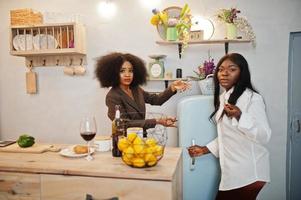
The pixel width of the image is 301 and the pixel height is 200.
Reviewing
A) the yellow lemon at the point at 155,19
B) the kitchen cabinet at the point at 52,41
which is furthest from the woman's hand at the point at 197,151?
the kitchen cabinet at the point at 52,41

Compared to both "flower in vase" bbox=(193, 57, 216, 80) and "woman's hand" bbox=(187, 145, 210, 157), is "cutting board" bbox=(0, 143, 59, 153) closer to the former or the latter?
"woman's hand" bbox=(187, 145, 210, 157)

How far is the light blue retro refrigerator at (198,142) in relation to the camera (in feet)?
8.29

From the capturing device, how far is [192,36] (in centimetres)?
288

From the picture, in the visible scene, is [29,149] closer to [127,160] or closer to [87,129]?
[87,129]

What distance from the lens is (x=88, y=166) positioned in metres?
1.60

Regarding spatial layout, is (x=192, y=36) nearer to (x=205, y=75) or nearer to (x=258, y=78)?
(x=205, y=75)

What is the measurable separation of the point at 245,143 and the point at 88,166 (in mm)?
1137

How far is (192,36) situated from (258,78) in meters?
0.78

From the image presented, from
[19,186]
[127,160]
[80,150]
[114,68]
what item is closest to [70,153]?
[80,150]

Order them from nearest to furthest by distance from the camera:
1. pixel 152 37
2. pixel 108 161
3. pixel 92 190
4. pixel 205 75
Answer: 1. pixel 92 190
2. pixel 108 161
3. pixel 205 75
4. pixel 152 37

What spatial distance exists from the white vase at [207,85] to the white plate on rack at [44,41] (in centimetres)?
161

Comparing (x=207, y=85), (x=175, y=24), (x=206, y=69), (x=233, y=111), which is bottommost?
(x=233, y=111)

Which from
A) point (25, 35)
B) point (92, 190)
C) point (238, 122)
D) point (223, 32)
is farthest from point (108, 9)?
point (92, 190)

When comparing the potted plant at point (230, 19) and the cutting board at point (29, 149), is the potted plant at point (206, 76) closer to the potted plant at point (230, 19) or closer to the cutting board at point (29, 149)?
the potted plant at point (230, 19)
